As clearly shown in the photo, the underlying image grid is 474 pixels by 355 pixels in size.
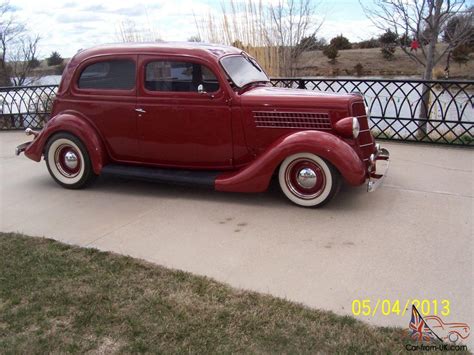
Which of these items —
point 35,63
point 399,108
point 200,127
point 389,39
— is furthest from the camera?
point 35,63

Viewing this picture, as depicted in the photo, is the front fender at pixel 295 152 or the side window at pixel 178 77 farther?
the side window at pixel 178 77

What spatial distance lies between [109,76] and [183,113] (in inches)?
43.0

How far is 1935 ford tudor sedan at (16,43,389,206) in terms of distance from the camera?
4504mm

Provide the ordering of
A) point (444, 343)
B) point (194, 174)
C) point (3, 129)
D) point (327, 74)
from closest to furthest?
1. point (444, 343)
2. point (194, 174)
3. point (3, 129)
4. point (327, 74)

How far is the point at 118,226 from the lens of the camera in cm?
433

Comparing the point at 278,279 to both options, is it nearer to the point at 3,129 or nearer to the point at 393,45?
the point at 393,45

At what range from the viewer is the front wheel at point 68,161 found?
539 centimetres

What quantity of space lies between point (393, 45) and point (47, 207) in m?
7.35

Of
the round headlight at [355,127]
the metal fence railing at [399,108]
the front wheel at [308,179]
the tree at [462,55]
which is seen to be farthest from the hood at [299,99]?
the tree at [462,55]

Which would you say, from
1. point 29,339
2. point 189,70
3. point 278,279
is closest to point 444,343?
point 278,279

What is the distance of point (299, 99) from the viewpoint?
4.59 metres

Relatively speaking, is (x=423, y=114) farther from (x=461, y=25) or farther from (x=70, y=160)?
(x=70, y=160)

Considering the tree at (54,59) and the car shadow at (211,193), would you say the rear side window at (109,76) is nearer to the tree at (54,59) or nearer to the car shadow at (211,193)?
the car shadow at (211,193)
